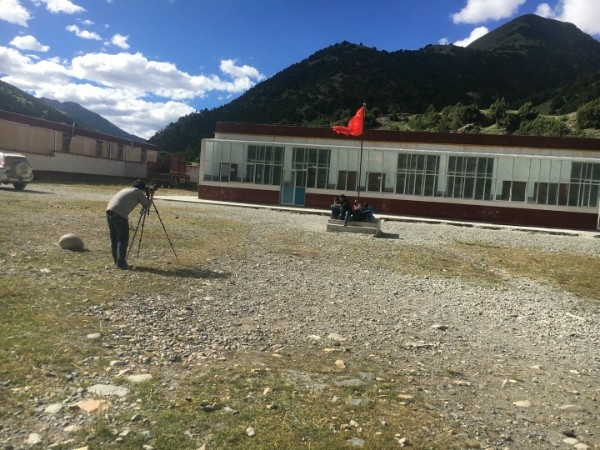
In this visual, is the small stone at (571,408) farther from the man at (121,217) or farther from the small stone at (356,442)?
the man at (121,217)

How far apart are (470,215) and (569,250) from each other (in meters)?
15.4

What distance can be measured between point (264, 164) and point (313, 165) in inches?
152

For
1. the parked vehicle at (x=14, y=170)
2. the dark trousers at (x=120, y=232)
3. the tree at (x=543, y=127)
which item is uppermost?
the tree at (x=543, y=127)

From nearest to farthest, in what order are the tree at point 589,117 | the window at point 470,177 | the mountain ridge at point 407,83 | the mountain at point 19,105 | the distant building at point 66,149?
the window at point 470,177 → the distant building at point 66,149 → the tree at point 589,117 → the mountain at point 19,105 → the mountain ridge at point 407,83

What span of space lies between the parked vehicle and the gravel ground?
73.9 feet

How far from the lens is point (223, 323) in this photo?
24.2ft

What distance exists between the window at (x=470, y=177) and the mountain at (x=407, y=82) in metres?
62.4

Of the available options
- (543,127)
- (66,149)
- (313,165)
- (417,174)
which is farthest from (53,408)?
(543,127)

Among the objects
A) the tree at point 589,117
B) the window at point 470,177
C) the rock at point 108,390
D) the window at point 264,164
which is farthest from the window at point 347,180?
the tree at point 589,117

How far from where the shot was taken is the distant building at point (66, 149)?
4508cm

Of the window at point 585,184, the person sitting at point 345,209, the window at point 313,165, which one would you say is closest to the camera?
the person sitting at point 345,209

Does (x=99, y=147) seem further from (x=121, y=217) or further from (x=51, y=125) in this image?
(x=121, y=217)

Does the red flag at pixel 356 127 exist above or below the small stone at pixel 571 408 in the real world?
above

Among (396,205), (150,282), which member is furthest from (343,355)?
(396,205)
